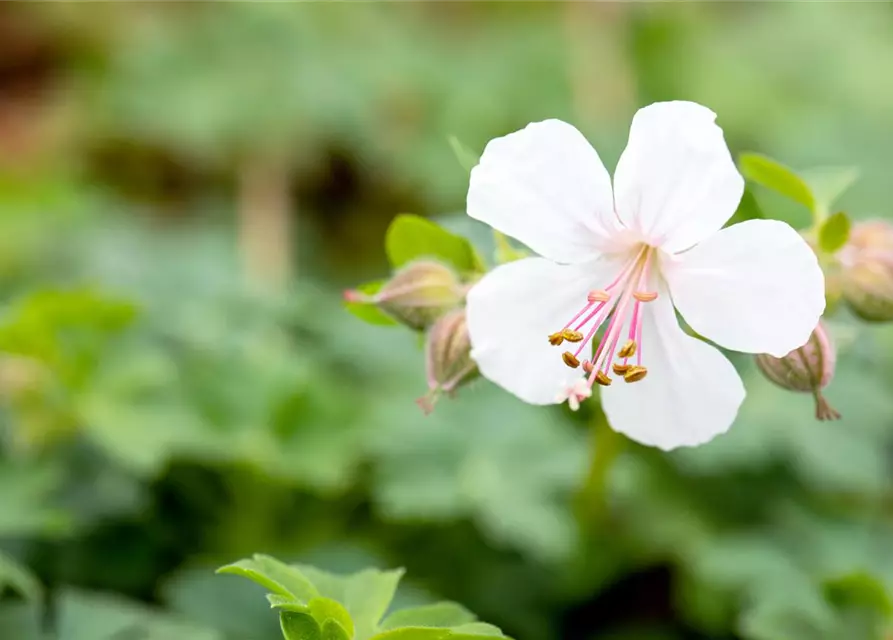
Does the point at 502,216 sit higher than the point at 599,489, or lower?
higher

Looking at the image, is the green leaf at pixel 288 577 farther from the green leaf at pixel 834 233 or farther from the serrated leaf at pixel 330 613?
the green leaf at pixel 834 233

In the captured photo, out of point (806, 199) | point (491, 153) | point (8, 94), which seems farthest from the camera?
point (8, 94)

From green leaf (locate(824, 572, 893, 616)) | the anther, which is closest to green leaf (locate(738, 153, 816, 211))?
the anther

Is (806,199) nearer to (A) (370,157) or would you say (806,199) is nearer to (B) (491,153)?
(B) (491,153)

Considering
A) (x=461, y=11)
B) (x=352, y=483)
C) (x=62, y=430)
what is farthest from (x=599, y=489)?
(x=461, y=11)

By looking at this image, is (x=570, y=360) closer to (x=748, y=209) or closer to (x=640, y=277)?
(x=640, y=277)

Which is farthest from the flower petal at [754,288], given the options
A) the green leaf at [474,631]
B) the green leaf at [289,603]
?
the green leaf at [289,603]

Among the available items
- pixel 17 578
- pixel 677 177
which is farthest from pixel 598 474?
pixel 17 578
